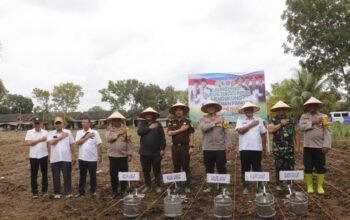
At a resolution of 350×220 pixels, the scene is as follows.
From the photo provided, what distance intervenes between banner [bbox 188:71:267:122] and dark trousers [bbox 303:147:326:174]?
307 cm

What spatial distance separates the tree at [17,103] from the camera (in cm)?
8456

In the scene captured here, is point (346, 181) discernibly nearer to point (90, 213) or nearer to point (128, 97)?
point (90, 213)

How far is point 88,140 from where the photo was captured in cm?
642

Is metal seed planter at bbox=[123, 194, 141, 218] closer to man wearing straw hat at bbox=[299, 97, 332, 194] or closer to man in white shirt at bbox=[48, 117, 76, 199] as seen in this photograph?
man in white shirt at bbox=[48, 117, 76, 199]

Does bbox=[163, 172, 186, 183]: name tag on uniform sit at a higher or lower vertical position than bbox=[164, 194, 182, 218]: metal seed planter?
higher

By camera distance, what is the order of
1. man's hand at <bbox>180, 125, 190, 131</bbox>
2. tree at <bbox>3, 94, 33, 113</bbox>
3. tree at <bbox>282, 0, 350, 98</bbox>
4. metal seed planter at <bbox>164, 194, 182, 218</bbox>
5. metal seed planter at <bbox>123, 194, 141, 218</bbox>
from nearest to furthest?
metal seed planter at <bbox>164, 194, 182, 218</bbox>, metal seed planter at <bbox>123, 194, 141, 218</bbox>, man's hand at <bbox>180, 125, 190, 131</bbox>, tree at <bbox>282, 0, 350, 98</bbox>, tree at <bbox>3, 94, 33, 113</bbox>

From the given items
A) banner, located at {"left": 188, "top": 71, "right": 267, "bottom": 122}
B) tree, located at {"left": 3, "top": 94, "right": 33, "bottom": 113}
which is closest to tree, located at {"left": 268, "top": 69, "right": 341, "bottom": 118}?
banner, located at {"left": 188, "top": 71, "right": 267, "bottom": 122}

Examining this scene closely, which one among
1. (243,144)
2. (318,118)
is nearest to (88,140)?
(243,144)

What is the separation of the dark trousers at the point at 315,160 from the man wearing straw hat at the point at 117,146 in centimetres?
289

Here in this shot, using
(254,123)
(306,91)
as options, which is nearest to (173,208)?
(254,123)

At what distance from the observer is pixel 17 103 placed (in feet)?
281

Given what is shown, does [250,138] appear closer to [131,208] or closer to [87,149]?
[131,208]

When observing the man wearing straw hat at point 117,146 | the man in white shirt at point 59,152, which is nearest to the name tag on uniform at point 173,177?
the man wearing straw hat at point 117,146

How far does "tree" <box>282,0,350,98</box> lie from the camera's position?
17094mm
